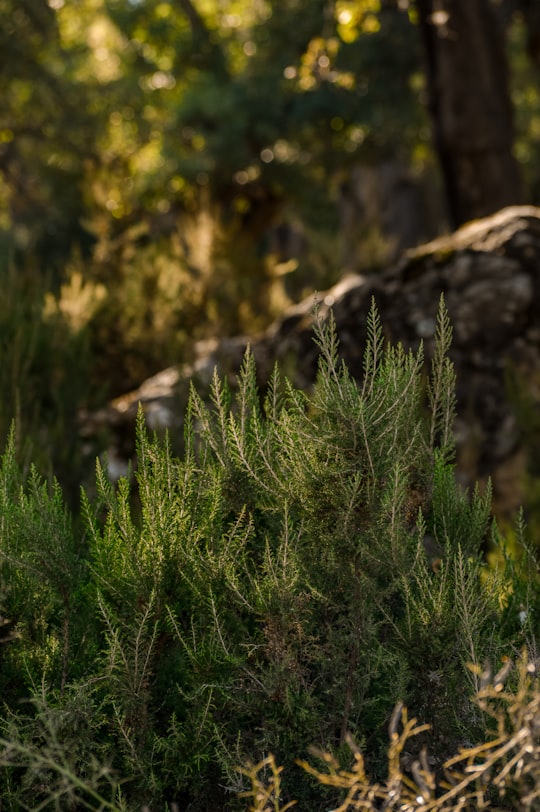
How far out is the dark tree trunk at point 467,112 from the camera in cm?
909

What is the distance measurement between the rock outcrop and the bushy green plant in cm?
299

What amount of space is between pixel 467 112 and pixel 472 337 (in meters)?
4.14

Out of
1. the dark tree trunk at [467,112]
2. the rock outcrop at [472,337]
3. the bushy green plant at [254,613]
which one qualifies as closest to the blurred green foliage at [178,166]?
the dark tree trunk at [467,112]

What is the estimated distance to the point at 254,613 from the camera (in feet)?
8.17

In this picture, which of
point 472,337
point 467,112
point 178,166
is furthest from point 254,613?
point 178,166

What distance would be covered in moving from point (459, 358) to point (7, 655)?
3.67 meters

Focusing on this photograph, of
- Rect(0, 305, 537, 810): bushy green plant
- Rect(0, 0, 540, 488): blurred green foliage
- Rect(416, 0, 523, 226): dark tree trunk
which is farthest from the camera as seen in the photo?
Rect(416, 0, 523, 226): dark tree trunk

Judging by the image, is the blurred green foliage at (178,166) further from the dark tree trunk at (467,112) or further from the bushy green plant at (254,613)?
the bushy green plant at (254,613)

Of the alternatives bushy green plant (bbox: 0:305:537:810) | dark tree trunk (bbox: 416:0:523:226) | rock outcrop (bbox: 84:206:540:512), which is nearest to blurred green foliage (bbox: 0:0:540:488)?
dark tree trunk (bbox: 416:0:523:226)

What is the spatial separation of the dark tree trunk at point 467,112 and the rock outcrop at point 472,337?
340 centimetres

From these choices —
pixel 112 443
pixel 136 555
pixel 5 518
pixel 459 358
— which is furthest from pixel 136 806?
pixel 459 358

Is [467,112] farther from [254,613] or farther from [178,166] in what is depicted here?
[254,613]

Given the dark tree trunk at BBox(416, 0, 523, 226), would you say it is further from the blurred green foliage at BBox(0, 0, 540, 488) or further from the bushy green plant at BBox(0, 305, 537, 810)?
the bushy green plant at BBox(0, 305, 537, 810)

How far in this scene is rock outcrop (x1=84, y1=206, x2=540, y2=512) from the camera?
5629 millimetres
